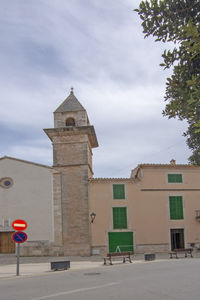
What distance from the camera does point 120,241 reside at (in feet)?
77.9

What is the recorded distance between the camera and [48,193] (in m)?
23.7

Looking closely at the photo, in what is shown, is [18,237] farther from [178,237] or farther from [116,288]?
[178,237]

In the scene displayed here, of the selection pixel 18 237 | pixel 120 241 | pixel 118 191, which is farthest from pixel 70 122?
pixel 18 237

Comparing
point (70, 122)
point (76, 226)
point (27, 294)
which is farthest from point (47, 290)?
point (70, 122)

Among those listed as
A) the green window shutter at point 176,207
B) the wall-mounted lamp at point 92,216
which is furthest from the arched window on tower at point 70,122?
the green window shutter at point 176,207

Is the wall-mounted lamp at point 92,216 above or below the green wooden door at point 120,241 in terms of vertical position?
above

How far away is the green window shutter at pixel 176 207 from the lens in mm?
24703

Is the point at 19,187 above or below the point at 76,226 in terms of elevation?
above

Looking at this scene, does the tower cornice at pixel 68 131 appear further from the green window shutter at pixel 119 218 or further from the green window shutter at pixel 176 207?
the green window shutter at pixel 176 207

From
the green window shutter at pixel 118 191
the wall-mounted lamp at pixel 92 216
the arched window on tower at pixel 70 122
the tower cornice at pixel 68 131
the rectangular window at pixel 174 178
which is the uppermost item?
the arched window on tower at pixel 70 122

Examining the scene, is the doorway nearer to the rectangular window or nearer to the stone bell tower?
the rectangular window

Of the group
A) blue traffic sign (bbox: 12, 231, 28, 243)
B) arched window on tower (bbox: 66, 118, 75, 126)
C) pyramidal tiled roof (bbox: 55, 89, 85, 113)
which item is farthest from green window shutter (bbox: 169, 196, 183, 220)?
blue traffic sign (bbox: 12, 231, 28, 243)

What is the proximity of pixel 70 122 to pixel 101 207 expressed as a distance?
6.67 m

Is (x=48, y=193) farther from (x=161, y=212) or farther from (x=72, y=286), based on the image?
(x=72, y=286)
